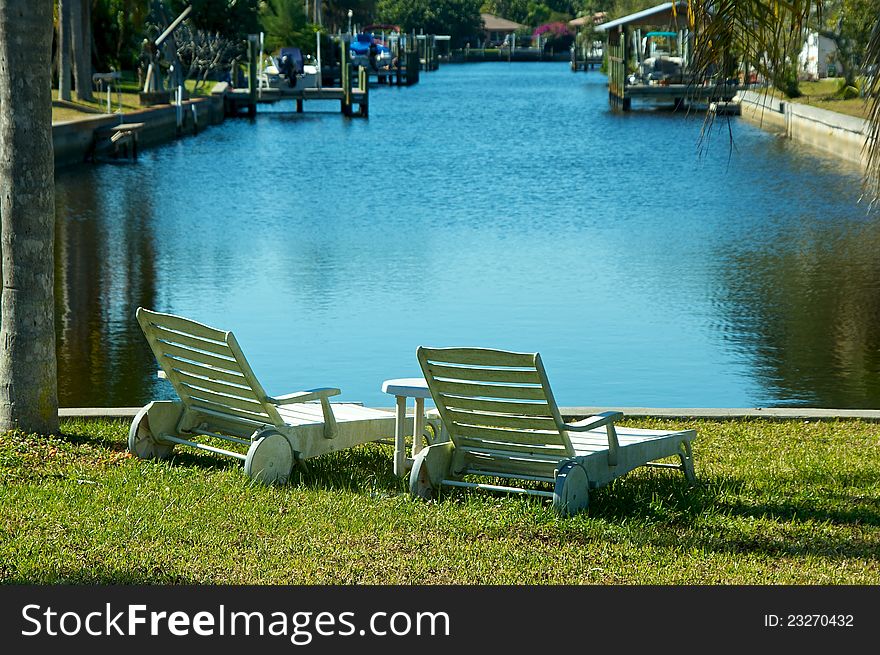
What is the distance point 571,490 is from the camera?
5.84 meters

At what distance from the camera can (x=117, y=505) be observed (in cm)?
605

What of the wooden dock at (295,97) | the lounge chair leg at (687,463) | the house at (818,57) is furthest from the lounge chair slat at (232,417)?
the house at (818,57)

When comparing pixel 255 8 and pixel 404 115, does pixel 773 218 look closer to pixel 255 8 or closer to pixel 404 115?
pixel 404 115

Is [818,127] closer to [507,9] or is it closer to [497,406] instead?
[497,406]

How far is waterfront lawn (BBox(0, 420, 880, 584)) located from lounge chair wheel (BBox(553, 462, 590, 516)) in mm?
65

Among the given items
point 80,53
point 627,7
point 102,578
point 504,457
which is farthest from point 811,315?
point 627,7

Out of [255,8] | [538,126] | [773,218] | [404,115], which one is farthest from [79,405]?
[255,8]

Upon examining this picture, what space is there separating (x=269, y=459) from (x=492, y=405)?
116 centimetres

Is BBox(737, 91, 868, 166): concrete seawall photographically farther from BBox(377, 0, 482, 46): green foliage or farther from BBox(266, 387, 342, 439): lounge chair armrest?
BBox(377, 0, 482, 46): green foliage

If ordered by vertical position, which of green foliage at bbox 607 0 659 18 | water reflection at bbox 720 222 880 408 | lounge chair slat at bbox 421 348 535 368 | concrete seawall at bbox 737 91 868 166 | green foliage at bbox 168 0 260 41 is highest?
green foliage at bbox 607 0 659 18

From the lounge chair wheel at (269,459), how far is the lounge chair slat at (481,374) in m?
0.91

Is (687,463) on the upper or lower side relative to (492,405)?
lower

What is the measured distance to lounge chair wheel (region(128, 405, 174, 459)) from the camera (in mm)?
6898

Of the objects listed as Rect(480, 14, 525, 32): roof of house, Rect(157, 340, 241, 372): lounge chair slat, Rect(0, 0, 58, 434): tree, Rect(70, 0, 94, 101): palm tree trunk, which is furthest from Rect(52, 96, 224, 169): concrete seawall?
Rect(480, 14, 525, 32): roof of house
